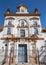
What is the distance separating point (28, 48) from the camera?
64.6 feet

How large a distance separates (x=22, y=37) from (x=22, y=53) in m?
2.38

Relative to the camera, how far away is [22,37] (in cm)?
2039

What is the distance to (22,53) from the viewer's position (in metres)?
19.7

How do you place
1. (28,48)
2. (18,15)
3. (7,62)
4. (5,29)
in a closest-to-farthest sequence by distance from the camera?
1. (7,62)
2. (28,48)
3. (5,29)
4. (18,15)

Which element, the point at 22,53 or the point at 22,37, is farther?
the point at 22,37

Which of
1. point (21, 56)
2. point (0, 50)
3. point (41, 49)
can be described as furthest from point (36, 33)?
point (0, 50)

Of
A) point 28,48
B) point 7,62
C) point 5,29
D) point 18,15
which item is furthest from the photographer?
point 18,15

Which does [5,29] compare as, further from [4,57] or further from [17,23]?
[4,57]

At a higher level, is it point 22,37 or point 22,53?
point 22,37

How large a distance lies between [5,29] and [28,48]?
4691mm

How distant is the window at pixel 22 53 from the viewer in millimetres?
19141

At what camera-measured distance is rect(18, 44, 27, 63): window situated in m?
19.1

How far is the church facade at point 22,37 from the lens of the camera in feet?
62.8

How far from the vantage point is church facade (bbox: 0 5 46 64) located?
19156mm
